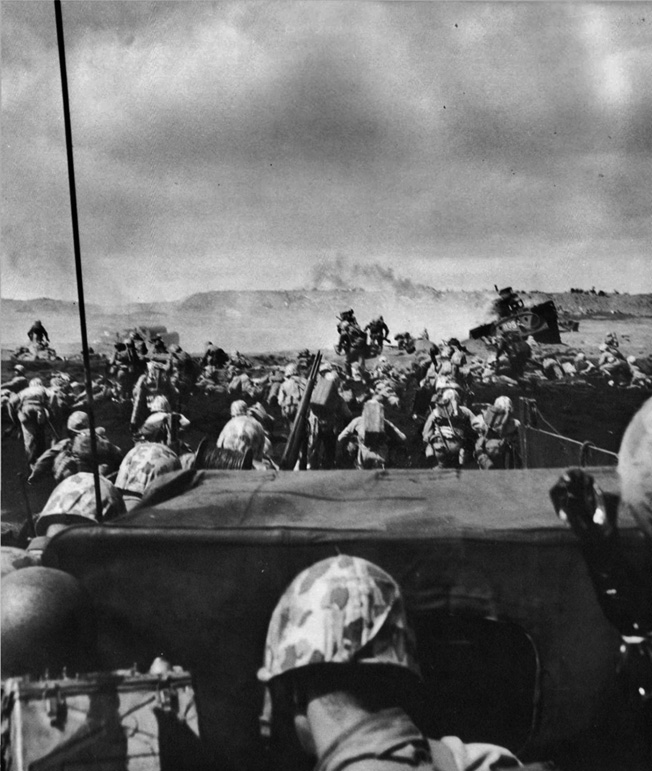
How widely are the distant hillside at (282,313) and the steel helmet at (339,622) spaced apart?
1197 millimetres

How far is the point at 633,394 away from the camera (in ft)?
15.8

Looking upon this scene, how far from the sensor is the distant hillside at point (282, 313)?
15.7 feet

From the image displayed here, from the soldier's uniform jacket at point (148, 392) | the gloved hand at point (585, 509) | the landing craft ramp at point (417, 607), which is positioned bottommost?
the landing craft ramp at point (417, 607)

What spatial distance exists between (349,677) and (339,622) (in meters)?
0.24

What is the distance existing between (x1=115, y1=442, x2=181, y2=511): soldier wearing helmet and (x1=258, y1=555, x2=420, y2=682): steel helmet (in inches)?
37.0

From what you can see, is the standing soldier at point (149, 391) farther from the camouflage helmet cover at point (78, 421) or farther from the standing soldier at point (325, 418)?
the standing soldier at point (325, 418)

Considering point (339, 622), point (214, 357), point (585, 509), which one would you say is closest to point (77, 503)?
point (214, 357)

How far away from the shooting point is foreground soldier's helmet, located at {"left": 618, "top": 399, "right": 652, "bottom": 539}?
14.7 feet

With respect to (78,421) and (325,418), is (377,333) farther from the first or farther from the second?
(78,421)

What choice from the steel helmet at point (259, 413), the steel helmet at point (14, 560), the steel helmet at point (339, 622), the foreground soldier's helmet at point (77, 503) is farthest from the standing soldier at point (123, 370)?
the steel helmet at point (339, 622)

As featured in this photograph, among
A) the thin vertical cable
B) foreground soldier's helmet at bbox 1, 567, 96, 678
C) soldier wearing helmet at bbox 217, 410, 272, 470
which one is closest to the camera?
foreground soldier's helmet at bbox 1, 567, 96, 678

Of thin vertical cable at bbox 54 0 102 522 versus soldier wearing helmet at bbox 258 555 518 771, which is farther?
thin vertical cable at bbox 54 0 102 522

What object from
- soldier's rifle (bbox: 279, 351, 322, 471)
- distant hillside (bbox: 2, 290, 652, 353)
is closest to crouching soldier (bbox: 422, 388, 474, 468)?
distant hillside (bbox: 2, 290, 652, 353)

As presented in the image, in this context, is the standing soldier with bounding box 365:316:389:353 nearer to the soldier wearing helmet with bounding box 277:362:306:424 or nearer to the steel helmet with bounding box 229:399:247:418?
the soldier wearing helmet with bounding box 277:362:306:424
